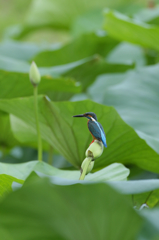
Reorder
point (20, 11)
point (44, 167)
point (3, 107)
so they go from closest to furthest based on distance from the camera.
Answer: point (44, 167)
point (3, 107)
point (20, 11)


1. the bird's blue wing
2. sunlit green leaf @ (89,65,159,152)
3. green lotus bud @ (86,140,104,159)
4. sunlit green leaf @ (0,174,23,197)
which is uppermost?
the bird's blue wing

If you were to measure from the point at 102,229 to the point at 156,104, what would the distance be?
462mm

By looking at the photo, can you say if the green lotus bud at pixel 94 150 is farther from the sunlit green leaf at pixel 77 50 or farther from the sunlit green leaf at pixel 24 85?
the sunlit green leaf at pixel 77 50

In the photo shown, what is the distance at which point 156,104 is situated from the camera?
661 mm

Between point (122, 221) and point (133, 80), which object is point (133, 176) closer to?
point (133, 80)

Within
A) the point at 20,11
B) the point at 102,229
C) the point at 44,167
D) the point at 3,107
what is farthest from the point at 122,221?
the point at 20,11

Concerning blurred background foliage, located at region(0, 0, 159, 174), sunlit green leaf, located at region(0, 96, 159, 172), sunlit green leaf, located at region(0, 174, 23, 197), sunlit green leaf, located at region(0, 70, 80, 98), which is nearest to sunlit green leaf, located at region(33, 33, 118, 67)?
blurred background foliage, located at region(0, 0, 159, 174)

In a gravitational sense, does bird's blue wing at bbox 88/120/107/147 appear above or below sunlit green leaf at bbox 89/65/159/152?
above

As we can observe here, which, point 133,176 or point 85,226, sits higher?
point 85,226

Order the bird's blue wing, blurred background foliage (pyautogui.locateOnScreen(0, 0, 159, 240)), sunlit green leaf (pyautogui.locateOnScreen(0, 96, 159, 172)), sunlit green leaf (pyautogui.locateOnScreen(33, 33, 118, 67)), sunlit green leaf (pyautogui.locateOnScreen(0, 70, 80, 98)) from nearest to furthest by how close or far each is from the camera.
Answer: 1. blurred background foliage (pyautogui.locateOnScreen(0, 0, 159, 240))
2. the bird's blue wing
3. sunlit green leaf (pyautogui.locateOnScreen(0, 96, 159, 172))
4. sunlit green leaf (pyautogui.locateOnScreen(0, 70, 80, 98))
5. sunlit green leaf (pyautogui.locateOnScreen(33, 33, 118, 67))

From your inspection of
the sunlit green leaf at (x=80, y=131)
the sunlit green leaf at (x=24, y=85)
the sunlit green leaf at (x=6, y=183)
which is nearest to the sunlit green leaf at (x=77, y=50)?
the sunlit green leaf at (x=24, y=85)

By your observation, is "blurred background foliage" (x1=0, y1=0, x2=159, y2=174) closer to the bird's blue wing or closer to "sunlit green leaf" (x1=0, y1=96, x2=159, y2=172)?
"sunlit green leaf" (x1=0, y1=96, x2=159, y2=172)

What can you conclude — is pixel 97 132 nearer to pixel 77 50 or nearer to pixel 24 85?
pixel 24 85

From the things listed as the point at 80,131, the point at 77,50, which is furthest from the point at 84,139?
the point at 77,50
